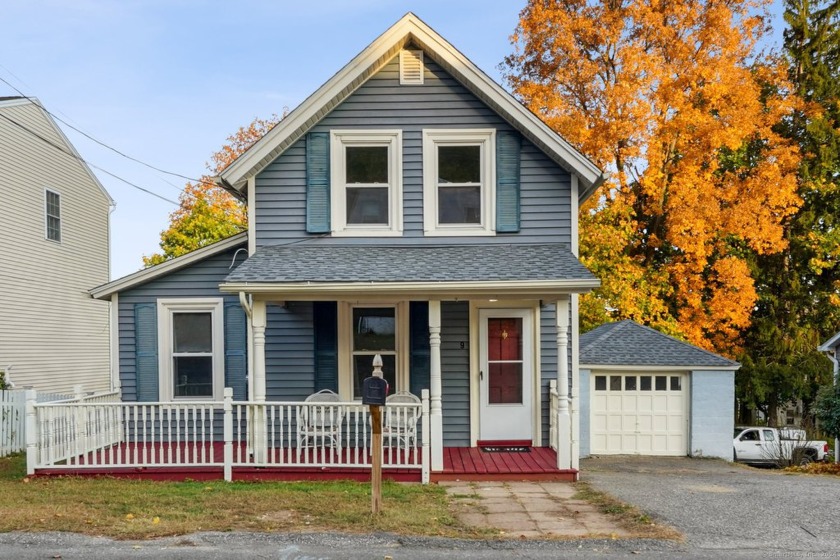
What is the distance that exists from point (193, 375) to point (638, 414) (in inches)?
352

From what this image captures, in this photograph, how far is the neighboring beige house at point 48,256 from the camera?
1730 centimetres

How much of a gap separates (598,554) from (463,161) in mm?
6674

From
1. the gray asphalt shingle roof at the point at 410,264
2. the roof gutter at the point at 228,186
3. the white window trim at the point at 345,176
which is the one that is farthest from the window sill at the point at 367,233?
the roof gutter at the point at 228,186

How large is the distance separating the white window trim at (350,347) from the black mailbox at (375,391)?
3649 mm

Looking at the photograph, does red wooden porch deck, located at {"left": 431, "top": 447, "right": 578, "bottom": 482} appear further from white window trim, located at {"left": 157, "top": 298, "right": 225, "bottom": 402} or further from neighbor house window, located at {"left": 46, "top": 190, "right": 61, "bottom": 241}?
neighbor house window, located at {"left": 46, "top": 190, "right": 61, "bottom": 241}

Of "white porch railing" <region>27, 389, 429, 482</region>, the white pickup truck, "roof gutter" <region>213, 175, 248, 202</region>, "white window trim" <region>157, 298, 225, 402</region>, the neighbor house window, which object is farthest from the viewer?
the neighbor house window

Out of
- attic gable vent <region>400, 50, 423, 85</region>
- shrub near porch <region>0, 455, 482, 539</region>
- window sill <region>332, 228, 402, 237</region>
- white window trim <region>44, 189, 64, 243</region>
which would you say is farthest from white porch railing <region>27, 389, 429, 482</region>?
white window trim <region>44, 189, 64, 243</region>

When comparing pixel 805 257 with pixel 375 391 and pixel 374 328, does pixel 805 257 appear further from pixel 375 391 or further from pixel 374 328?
pixel 375 391

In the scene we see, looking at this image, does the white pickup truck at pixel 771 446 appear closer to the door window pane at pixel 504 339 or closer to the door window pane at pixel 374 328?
the door window pane at pixel 504 339

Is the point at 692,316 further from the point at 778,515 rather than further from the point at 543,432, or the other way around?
the point at 778,515

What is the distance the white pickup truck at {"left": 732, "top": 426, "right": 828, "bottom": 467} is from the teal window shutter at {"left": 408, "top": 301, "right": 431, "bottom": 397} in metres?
9.93

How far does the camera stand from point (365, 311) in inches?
438

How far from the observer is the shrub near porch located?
6.86 metres

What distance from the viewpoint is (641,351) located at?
573 inches
